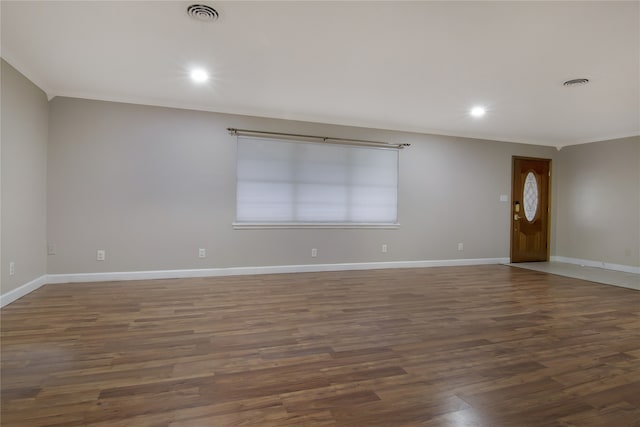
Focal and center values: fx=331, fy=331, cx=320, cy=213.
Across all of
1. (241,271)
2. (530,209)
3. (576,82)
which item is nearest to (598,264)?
(530,209)

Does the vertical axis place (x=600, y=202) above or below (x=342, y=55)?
below

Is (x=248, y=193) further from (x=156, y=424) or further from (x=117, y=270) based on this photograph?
(x=156, y=424)

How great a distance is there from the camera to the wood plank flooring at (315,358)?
1.57 meters

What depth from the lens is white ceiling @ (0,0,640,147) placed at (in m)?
2.31

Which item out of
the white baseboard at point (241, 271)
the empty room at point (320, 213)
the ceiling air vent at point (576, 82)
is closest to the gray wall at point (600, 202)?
the empty room at point (320, 213)

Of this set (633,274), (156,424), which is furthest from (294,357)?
(633,274)

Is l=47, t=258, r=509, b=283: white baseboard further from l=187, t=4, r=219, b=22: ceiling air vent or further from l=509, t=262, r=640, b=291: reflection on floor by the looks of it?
l=187, t=4, r=219, b=22: ceiling air vent

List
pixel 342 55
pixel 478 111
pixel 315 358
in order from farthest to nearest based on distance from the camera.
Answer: pixel 478 111 → pixel 342 55 → pixel 315 358

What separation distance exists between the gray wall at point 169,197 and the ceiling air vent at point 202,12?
228cm

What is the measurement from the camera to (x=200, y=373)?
1.92 metres

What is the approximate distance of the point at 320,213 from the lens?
509 centimetres

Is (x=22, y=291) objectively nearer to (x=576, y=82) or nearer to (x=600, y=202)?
(x=576, y=82)

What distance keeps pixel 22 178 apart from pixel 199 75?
210 cm

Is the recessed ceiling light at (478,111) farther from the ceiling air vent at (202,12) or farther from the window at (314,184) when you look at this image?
the ceiling air vent at (202,12)
